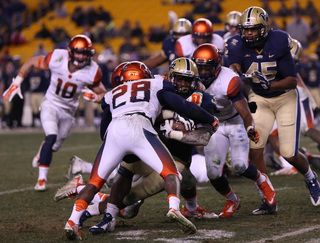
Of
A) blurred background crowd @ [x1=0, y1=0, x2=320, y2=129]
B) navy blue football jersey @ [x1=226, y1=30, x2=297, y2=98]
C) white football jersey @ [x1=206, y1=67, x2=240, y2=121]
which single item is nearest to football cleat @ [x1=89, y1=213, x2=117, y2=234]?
white football jersey @ [x1=206, y1=67, x2=240, y2=121]

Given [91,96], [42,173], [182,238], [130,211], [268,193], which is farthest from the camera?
[42,173]

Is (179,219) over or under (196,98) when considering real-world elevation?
under

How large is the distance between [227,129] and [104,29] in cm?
1285

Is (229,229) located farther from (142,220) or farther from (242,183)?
(242,183)

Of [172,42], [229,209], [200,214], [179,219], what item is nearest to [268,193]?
[229,209]

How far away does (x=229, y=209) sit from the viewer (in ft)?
16.2

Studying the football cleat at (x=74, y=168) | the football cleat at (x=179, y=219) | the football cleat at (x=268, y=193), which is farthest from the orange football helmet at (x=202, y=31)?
the football cleat at (x=179, y=219)

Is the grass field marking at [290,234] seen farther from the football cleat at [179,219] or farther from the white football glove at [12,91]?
the white football glove at [12,91]

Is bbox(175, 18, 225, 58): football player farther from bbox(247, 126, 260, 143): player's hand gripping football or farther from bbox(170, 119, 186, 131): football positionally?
bbox(170, 119, 186, 131): football

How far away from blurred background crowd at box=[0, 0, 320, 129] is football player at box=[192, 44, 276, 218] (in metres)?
7.14

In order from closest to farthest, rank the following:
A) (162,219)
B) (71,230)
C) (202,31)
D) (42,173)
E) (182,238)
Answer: (71,230)
(182,238)
(162,219)
(42,173)
(202,31)

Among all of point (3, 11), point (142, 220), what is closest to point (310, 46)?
point (3, 11)

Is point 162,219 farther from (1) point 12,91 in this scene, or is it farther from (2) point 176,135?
(1) point 12,91

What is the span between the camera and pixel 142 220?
4.80 meters
